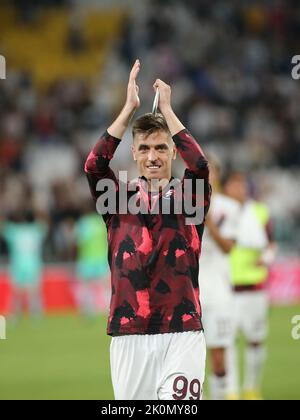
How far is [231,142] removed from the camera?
25578 millimetres

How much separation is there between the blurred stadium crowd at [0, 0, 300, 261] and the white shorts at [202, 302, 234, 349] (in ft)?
38.9

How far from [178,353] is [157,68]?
21.4 meters

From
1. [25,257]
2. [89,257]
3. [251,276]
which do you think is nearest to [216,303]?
[251,276]

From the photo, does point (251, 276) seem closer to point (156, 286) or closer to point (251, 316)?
point (251, 316)

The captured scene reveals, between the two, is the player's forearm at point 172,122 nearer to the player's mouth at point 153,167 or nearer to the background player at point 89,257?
the player's mouth at point 153,167

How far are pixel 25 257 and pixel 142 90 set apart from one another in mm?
6411

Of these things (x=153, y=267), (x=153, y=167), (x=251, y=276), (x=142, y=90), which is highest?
(x=142, y=90)

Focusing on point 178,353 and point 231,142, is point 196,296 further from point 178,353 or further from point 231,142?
point 231,142

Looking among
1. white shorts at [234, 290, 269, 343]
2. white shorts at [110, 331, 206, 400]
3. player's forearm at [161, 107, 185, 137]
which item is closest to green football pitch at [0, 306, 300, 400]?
white shorts at [234, 290, 269, 343]

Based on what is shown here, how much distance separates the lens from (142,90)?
26141 millimetres

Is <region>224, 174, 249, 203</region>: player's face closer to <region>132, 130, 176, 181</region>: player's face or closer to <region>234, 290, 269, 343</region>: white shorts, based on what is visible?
<region>234, 290, 269, 343</region>: white shorts

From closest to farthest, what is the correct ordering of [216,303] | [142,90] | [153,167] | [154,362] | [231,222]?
[154,362]
[153,167]
[216,303]
[231,222]
[142,90]

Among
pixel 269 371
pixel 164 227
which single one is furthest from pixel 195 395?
pixel 269 371

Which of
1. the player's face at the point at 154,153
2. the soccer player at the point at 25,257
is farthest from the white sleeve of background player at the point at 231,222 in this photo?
the soccer player at the point at 25,257
